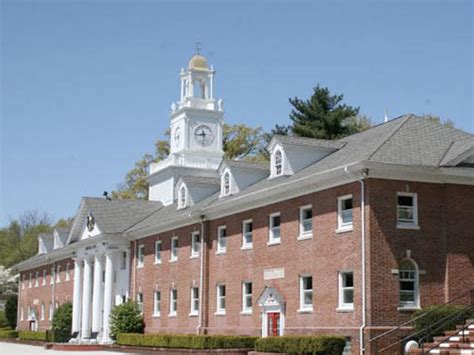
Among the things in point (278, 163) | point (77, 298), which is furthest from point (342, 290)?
point (77, 298)

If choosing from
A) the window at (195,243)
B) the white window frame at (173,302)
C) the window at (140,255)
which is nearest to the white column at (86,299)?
the window at (140,255)

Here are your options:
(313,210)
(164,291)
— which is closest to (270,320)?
(313,210)

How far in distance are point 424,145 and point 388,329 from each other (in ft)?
27.0

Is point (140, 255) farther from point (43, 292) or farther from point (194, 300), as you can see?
point (43, 292)

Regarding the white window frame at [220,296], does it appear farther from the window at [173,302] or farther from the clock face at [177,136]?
the clock face at [177,136]

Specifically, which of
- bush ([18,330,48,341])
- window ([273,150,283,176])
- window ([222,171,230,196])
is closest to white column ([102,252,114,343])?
bush ([18,330,48,341])

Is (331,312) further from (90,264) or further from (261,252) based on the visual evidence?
(90,264)

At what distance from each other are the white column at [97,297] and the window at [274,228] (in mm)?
22733

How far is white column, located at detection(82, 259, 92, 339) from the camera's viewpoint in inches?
2362

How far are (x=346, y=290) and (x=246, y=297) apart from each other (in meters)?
8.68

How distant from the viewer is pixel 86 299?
2376 inches

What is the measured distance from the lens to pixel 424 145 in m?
35.6

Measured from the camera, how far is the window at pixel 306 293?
118ft

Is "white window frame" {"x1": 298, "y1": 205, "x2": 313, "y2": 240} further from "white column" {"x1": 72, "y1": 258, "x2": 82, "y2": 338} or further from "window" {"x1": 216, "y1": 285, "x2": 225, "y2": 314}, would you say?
"white column" {"x1": 72, "y1": 258, "x2": 82, "y2": 338}
